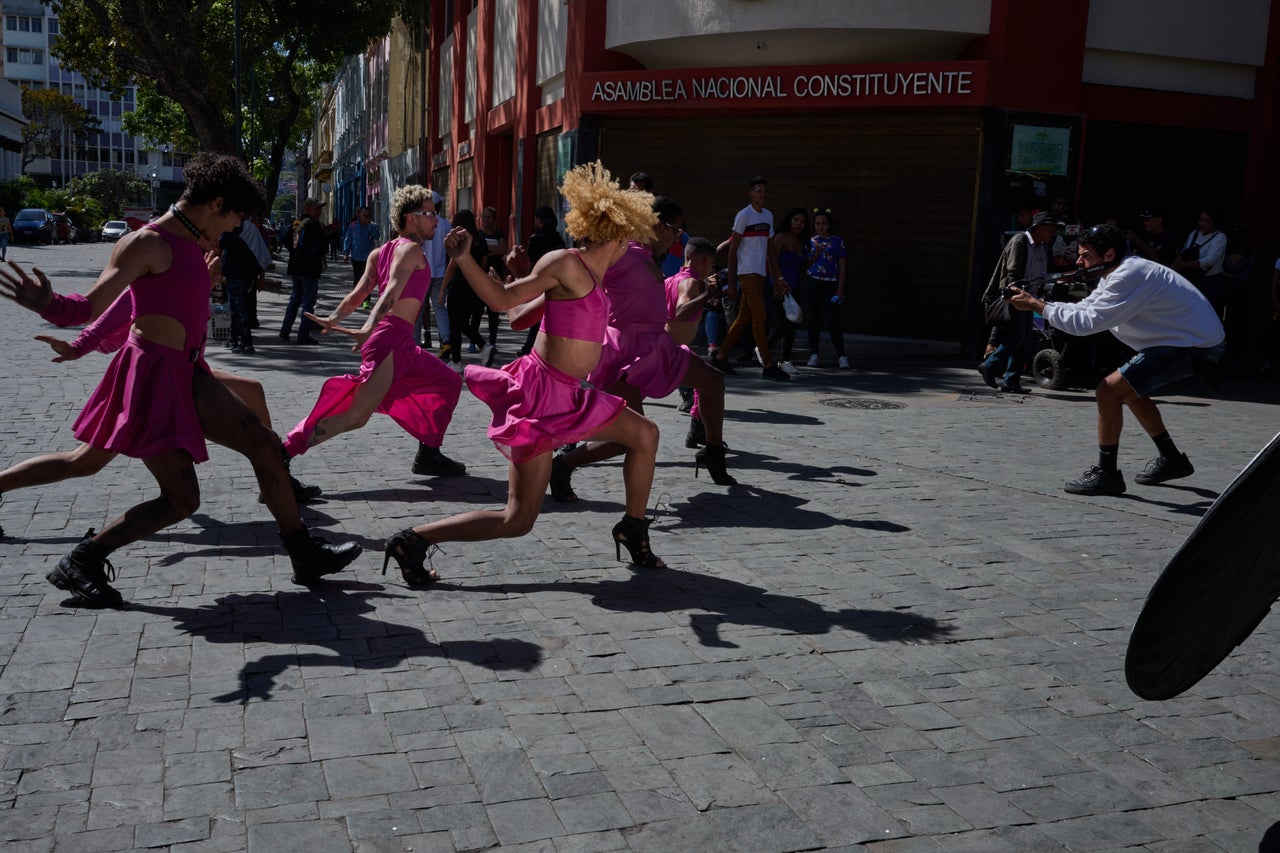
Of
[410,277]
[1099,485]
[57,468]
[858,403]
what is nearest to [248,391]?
[410,277]

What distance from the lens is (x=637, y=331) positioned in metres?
7.72

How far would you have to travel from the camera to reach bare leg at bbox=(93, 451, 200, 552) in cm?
517

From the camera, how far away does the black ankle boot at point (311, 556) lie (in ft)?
17.9

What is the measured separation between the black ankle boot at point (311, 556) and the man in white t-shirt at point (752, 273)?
8775mm

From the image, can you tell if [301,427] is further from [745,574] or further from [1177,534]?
[1177,534]

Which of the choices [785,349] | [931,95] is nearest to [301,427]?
[785,349]

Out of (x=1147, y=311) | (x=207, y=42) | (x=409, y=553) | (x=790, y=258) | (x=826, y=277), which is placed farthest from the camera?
(x=207, y=42)

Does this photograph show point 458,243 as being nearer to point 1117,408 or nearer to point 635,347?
point 635,347

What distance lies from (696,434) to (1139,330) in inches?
120

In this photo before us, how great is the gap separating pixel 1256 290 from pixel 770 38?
7600mm

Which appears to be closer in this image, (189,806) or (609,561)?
(189,806)

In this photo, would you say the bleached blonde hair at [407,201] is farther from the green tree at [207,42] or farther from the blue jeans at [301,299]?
the green tree at [207,42]

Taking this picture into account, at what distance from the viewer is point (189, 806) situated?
3.49 m

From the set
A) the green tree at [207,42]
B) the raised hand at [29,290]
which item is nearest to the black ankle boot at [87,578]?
the raised hand at [29,290]
